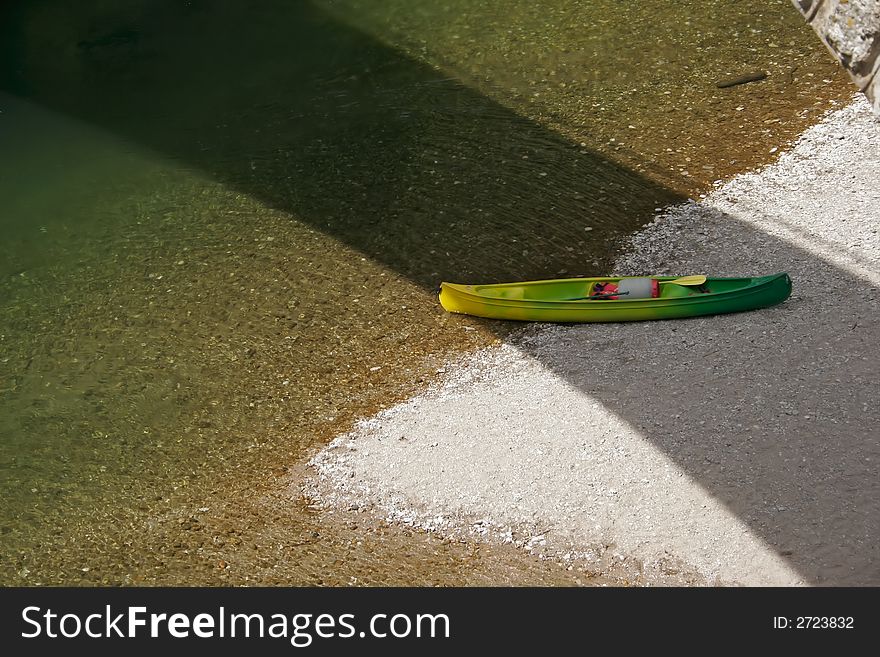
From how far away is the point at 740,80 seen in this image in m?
11.2

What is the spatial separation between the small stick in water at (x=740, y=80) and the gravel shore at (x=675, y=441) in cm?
282

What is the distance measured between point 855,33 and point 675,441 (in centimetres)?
298

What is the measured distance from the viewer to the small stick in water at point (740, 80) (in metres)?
11.1

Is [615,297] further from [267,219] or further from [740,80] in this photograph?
[740,80]

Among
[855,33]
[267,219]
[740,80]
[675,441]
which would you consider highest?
[855,33]

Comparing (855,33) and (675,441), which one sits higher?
(855,33)

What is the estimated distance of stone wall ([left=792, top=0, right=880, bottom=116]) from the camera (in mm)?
5488

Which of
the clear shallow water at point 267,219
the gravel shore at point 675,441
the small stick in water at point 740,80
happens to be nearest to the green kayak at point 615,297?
the gravel shore at point 675,441

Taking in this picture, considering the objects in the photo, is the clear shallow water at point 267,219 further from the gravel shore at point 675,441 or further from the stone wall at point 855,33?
the stone wall at point 855,33

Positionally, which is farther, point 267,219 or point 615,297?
point 267,219

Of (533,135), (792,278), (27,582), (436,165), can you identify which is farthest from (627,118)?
(27,582)

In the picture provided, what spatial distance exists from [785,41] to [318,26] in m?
5.99

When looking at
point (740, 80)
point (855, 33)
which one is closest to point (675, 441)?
point (855, 33)

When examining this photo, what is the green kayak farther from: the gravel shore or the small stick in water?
the small stick in water
